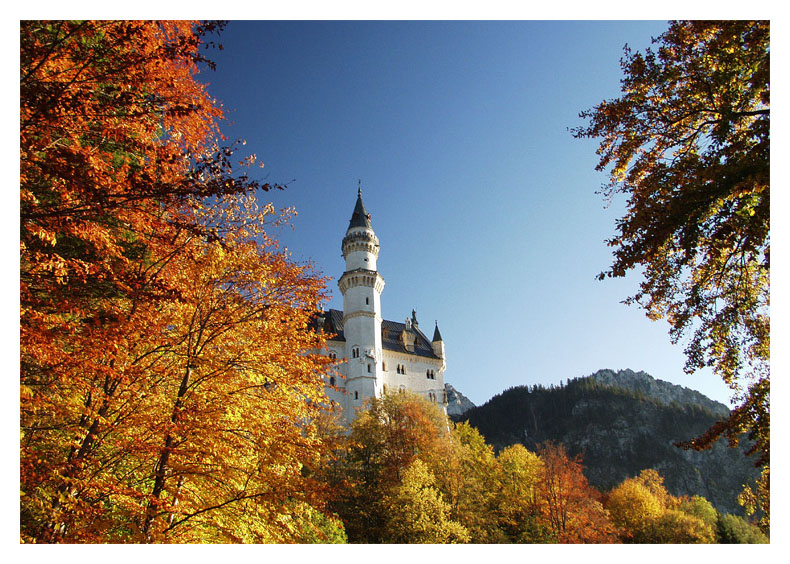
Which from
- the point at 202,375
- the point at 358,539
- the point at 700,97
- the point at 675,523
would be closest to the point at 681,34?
the point at 700,97

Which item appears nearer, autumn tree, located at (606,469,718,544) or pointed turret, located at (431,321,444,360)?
autumn tree, located at (606,469,718,544)

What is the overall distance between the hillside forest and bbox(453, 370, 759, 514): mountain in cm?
8926

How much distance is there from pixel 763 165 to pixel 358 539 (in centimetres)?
2327

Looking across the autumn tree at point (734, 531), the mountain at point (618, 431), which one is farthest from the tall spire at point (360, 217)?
the mountain at point (618, 431)

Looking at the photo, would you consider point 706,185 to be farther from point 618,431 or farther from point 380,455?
point 618,431

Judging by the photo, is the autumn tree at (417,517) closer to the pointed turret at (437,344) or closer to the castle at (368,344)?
the castle at (368,344)

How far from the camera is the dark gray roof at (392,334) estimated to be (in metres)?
55.7

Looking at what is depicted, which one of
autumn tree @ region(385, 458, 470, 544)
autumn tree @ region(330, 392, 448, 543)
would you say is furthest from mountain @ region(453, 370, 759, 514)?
Answer: autumn tree @ region(385, 458, 470, 544)

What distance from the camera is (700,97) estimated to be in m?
9.19

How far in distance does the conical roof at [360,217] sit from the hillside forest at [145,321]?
4555cm

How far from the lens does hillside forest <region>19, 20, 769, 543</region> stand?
695cm

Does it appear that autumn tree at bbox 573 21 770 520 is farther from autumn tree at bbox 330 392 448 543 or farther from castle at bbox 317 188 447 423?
castle at bbox 317 188 447 423

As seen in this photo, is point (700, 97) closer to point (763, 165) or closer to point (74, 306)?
point (763, 165)

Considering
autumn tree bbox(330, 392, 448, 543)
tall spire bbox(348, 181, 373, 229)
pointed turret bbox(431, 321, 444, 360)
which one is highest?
tall spire bbox(348, 181, 373, 229)
